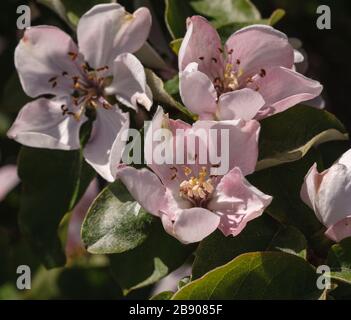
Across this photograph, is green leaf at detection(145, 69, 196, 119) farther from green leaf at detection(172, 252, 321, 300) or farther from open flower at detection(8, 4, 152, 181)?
green leaf at detection(172, 252, 321, 300)

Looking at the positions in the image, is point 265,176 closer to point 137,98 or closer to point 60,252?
point 137,98

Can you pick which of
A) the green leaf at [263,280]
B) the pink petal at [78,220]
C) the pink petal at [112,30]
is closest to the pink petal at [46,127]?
the pink petal at [112,30]

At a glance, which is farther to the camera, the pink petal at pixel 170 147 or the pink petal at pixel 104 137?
the pink petal at pixel 104 137

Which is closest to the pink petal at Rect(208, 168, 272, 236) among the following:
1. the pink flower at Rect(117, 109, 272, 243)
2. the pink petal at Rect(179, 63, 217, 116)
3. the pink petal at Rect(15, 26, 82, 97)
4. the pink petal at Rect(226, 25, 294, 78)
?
the pink flower at Rect(117, 109, 272, 243)

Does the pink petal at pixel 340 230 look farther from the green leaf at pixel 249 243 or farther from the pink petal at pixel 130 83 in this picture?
the pink petal at pixel 130 83

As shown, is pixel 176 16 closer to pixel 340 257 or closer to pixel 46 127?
pixel 46 127

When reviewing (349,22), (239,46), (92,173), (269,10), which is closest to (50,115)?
(92,173)
